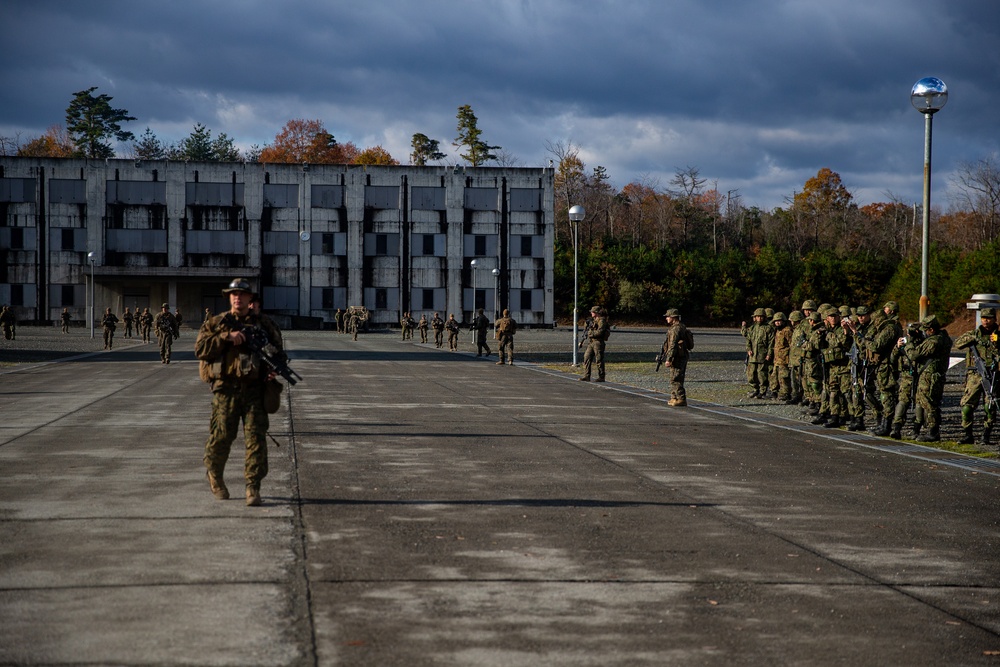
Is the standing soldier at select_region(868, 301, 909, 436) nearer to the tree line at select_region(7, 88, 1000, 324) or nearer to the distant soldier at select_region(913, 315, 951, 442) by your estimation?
the distant soldier at select_region(913, 315, 951, 442)

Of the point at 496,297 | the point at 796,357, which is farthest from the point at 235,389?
the point at 496,297

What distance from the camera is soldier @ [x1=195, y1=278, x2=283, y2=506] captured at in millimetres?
8578

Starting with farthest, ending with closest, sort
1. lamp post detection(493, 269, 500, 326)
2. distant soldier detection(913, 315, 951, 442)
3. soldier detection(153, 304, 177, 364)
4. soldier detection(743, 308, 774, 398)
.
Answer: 1. lamp post detection(493, 269, 500, 326)
2. soldier detection(153, 304, 177, 364)
3. soldier detection(743, 308, 774, 398)
4. distant soldier detection(913, 315, 951, 442)

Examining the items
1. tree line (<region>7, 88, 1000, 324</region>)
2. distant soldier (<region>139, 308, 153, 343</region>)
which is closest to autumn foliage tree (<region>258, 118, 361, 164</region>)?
tree line (<region>7, 88, 1000, 324</region>)

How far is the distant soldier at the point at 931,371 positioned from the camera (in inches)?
561

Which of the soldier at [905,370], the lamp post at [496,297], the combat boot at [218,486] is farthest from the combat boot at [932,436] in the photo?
the lamp post at [496,297]

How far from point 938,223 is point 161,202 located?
71.7m

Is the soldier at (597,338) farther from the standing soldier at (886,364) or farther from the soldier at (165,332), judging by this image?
the soldier at (165,332)

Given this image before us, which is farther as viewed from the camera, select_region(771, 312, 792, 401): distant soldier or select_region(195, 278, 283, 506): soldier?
select_region(771, 312, 792, 401): distant soldier

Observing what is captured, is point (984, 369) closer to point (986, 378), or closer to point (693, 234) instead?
point (986, 378)

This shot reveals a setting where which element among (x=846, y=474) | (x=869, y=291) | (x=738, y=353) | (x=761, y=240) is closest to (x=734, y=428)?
(x=846, y=474)

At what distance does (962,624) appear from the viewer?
566 cm

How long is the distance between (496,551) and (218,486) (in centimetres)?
→ 288

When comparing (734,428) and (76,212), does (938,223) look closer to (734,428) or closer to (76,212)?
(76,212)
